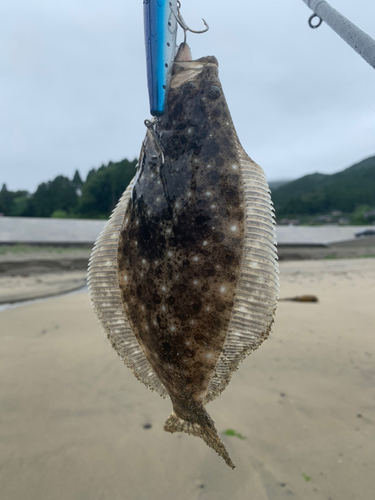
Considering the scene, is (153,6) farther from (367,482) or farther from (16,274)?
(16,274)

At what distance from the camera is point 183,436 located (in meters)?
1.83

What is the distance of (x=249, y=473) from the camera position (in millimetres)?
1554

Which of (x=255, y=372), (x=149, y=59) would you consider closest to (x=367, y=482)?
(x=255, y=372)

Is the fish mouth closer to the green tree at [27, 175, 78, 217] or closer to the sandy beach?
the sandy beach

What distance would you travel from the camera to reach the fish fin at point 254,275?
3.25 ft

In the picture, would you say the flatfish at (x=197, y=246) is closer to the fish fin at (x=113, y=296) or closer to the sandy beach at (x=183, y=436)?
the fish fin at (x=113, y=296)

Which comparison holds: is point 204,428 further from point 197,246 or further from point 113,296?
point 197,246

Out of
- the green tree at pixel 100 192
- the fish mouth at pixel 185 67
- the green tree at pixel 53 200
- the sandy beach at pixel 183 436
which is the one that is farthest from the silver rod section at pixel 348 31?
the green tree at pixel 53 200

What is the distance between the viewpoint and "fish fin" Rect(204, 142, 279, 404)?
39.0 inches

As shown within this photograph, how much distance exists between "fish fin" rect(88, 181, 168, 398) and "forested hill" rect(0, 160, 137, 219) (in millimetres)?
19851

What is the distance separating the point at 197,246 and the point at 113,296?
1.45 feet

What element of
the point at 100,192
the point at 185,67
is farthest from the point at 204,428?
the point at 100,192

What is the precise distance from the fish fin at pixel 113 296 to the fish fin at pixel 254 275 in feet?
1.27

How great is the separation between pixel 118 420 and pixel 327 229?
21.6m
